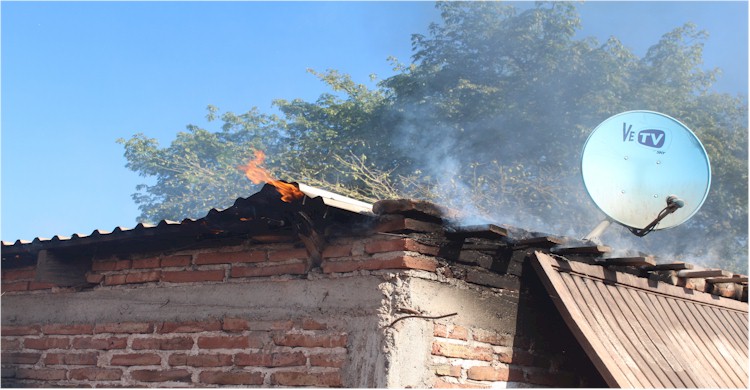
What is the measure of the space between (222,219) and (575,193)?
430 inches

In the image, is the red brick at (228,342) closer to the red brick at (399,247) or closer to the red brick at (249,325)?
the red brick at (249,325)

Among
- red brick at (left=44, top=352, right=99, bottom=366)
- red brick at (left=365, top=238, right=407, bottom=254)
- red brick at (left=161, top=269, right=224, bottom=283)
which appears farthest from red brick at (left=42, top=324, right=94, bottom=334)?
red brick at (left=365, top=238, right=407, bottom=254)

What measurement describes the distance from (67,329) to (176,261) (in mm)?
1208

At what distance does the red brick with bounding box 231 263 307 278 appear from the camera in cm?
479

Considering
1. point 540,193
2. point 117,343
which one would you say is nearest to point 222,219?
point 117,343

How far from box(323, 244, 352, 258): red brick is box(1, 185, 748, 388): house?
0.03ft

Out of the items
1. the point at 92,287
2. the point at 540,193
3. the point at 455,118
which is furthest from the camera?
the point at 455,118

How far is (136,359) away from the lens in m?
5.23

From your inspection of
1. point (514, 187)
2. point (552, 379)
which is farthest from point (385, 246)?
point (514, 187)

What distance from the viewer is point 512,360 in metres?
4.84

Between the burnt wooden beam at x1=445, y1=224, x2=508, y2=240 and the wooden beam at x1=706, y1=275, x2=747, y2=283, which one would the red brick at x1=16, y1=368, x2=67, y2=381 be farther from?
the wooden beam at x1=706, y1=275, x2=747, y2=283

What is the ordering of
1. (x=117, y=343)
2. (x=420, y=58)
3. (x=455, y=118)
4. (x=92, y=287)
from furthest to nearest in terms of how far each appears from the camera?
(x=420, y=58) < (x=455, y=118) < (x=92, y=287) < (x=117, y=343)

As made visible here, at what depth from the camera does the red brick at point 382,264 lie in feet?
14.1

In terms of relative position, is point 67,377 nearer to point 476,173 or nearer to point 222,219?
point 222,219
